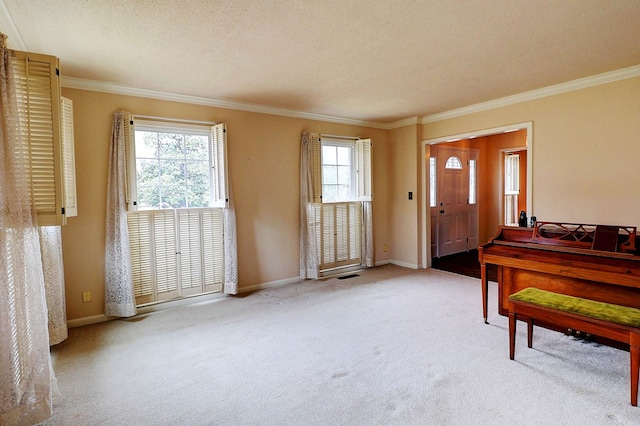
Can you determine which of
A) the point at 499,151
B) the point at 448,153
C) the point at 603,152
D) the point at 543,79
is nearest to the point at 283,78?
the point at 543,79

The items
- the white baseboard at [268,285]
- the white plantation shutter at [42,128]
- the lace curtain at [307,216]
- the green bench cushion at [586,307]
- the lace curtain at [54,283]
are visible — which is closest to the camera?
the white plantation shutter at [42,128]

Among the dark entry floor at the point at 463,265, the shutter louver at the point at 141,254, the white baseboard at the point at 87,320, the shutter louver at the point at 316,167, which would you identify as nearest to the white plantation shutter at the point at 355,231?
the shutter louver at the point at 316,167

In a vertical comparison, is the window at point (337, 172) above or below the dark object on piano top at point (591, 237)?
above

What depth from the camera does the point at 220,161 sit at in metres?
4.15

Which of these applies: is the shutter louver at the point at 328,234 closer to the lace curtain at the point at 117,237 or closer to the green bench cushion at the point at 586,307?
the lace curtain at the point at 117,237

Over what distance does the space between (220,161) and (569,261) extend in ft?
11.9

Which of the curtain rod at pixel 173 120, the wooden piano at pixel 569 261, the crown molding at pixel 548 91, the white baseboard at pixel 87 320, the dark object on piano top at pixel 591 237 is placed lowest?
the white baseboard at pixel 87 320

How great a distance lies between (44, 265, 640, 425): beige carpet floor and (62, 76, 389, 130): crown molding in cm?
244

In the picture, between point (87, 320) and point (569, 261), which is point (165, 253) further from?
point (569, 261)

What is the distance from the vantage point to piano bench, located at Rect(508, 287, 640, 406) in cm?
204

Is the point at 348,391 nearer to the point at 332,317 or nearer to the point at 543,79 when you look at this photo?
the point at 332,317

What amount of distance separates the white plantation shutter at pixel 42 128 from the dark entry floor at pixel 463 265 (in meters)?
5.06

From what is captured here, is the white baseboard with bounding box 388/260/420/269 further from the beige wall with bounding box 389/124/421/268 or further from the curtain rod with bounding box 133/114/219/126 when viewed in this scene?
the curtain rod with bounding box 133/114/219/126

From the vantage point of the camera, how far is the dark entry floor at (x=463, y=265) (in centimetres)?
522
